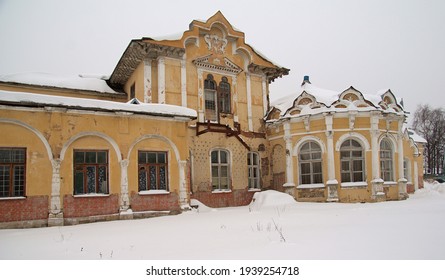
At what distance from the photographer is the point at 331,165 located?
15672 mm

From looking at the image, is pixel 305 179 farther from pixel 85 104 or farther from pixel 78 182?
pixel 85 104

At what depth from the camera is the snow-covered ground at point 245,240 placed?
5.83 metres

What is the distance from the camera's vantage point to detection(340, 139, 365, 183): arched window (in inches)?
623

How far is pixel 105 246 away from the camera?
699 cm

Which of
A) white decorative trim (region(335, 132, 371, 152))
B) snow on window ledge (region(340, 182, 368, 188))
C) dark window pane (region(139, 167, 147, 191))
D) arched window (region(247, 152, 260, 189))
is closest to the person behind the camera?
dark window pane (region(139, 167, 147, 191))

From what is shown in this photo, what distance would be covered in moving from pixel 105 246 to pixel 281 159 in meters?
11.6

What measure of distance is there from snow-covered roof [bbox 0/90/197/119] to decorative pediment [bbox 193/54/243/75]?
4250mm

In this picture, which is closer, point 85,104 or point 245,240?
point 245,240

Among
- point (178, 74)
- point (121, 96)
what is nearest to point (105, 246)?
point (178, 74)

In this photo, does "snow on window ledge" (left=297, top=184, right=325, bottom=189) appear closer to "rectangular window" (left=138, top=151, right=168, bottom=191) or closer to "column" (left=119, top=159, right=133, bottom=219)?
"rectangular window" (left=138, top=151, right=168, bottom=191)

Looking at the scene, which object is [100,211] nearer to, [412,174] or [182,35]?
[182,35]

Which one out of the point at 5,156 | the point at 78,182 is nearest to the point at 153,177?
the point at 78,182

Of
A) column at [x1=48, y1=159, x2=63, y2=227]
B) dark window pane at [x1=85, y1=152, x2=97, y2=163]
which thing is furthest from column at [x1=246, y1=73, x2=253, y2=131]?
column at [x1=48, y1=159, x2=63, y2=227]

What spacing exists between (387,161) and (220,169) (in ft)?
25.3
